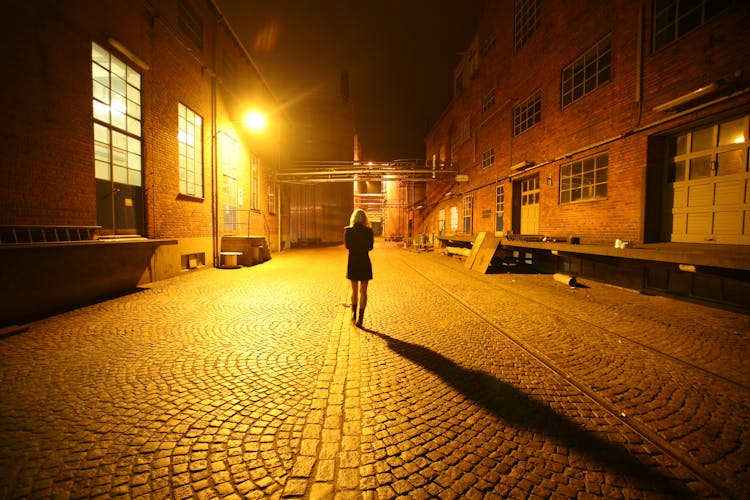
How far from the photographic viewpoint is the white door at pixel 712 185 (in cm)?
552

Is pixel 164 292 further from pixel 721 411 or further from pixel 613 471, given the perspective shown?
pixel 721 411

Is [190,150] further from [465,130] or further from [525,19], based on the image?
[465,130]

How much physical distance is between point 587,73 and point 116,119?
13.2 m

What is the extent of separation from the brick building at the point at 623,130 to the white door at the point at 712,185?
21 millimetres

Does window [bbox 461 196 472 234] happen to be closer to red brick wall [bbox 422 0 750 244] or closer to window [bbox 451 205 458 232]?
window [bbox 451 205 458 232]

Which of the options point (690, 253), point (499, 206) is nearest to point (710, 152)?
point (690, 253)

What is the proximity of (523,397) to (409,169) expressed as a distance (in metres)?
19.6

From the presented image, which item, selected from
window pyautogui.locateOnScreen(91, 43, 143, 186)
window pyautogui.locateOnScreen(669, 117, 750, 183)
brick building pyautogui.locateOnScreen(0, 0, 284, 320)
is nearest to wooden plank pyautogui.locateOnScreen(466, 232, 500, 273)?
window pyautogui.locateOnScreen(669, 117, 750, 183)

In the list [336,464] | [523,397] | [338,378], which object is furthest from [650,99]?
[336,464]

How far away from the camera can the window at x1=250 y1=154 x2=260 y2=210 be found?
14859 mm

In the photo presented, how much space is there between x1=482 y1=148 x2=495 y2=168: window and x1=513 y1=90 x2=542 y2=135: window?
1983 millimetres

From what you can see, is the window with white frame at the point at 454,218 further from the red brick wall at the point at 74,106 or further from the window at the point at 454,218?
the red brick wall at the point at 74,106

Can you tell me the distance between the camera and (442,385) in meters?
2.77

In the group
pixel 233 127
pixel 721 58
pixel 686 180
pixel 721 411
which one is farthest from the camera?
pixel 233 127
